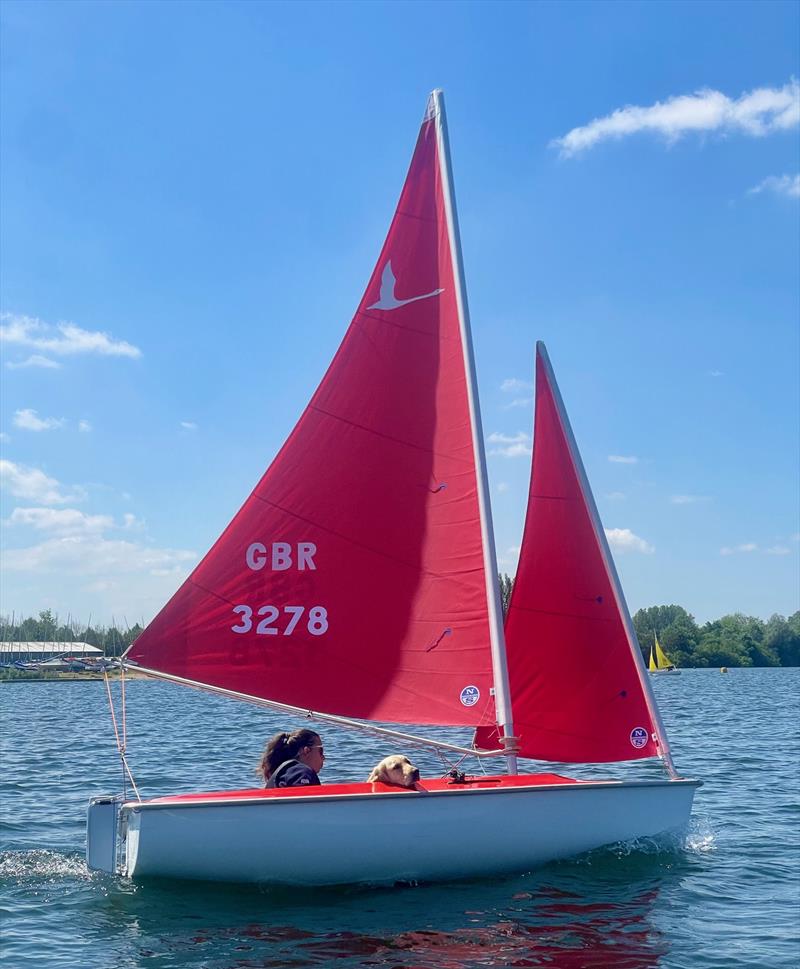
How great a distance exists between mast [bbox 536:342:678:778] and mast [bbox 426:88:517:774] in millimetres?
1445

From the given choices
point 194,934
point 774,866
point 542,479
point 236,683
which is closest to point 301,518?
point 236,683

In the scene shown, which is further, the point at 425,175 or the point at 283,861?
the point at 425,175

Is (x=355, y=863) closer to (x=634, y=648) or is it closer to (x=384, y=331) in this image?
(x=634, y=648)

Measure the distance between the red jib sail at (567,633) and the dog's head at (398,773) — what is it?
144cm

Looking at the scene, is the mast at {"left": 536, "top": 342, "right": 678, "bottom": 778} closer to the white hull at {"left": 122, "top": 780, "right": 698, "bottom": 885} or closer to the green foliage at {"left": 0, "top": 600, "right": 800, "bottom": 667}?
the white hull at {"left": 122, "top": 780, "right": 698, "bottom": 885}

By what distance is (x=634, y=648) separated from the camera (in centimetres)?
1167

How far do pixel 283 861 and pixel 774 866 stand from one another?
18.5ft

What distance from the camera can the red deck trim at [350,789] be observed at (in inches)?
377

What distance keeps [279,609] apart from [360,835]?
2752mm

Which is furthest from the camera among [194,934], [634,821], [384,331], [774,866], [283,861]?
[384,331]

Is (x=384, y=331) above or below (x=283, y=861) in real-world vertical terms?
above

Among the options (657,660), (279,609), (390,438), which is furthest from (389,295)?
(657,660)

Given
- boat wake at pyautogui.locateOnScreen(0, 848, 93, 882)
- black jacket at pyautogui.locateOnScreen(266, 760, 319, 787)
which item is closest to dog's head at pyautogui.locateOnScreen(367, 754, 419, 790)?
black jacket at pyautogui.locateOnScreen(266, 760, 319, 787)

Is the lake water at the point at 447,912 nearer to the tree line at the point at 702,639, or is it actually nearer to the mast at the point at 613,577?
the mast at the point at 613,577
